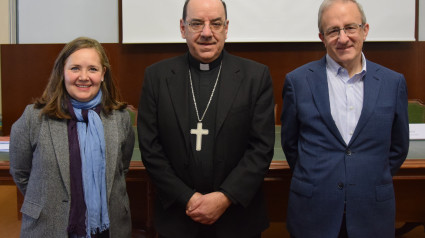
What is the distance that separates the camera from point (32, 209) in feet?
5.18

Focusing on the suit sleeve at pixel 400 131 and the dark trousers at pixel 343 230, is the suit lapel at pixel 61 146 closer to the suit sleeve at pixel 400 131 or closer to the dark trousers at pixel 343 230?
the dark trousers at pixel 343 230

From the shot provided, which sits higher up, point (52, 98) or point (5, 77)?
point (5, 77)

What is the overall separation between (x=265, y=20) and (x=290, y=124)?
9.98 feet

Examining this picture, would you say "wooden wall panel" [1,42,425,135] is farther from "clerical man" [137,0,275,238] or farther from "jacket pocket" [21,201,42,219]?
"jacket pocket" [21,201,42,219]

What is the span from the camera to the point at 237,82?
177 centimetres

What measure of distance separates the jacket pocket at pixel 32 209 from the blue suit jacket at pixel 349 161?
1.15 metres

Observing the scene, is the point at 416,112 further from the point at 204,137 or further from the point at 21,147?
the point at 21,147

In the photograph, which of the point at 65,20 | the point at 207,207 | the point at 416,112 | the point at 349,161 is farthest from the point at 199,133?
the point at 65,20

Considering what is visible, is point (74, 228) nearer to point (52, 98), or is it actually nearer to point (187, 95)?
point (52, 98)

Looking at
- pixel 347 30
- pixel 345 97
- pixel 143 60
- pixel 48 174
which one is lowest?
pixel 48 174

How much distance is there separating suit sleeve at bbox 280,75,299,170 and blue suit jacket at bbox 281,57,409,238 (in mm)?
17

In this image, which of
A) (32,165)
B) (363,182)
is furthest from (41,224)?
(363,182)

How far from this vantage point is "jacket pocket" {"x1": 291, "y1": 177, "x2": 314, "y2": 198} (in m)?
1.66

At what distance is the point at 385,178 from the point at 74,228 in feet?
4.60
